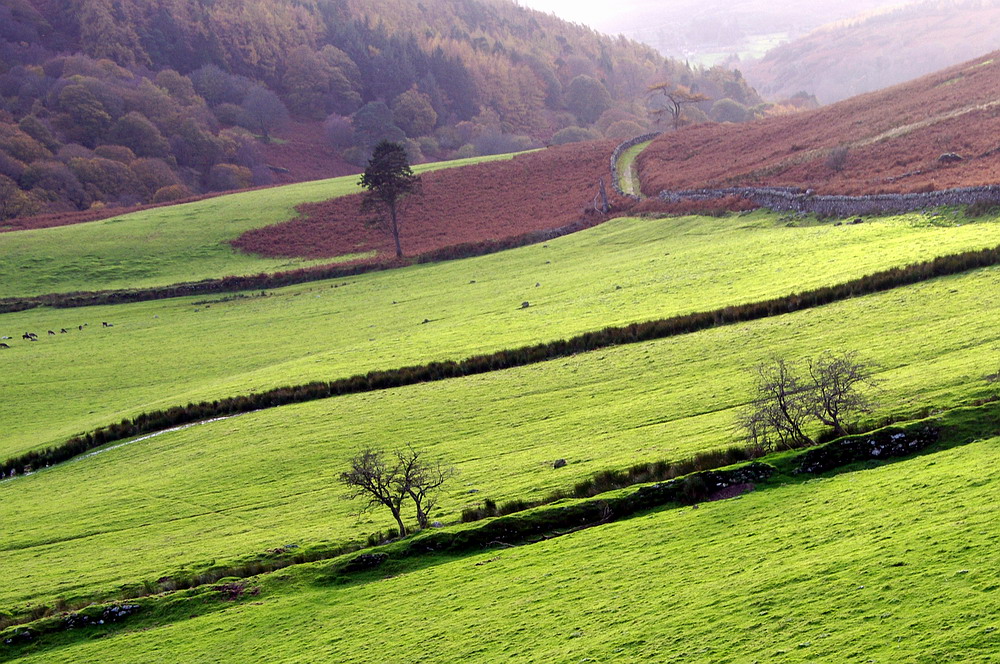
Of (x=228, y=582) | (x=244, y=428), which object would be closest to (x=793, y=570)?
(x=228, y=582)

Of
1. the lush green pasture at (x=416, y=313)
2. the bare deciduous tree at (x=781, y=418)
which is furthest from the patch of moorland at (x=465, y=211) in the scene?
the bare deciduous tree at (x=781, y=418)

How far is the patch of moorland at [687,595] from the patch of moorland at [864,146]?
36.6 m

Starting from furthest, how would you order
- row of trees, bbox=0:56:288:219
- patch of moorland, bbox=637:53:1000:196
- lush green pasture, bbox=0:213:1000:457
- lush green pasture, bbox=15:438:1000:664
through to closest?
row of trees, bbox=0:56:288:219
patch of moorland, bbox=637:53:1000:196
lush green pasture, bbox=0:213:1000:457
lush green pasture, bbox=15:438:1000:664

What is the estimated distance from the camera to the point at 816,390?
24844 millimetres

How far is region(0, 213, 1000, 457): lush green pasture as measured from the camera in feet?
143

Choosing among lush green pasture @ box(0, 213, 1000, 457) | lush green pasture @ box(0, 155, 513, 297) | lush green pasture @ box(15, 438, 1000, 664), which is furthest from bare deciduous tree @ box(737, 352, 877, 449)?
lush green pasture @ box(0, 155, 513, 297)

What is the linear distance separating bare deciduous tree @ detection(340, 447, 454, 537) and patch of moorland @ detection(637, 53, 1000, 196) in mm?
37247

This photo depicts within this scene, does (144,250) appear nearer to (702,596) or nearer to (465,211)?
(465,211)

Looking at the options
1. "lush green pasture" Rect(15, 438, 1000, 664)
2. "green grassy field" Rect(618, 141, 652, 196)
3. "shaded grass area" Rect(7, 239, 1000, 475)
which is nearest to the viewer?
"lush green pasture" Rect(15, 438, 1000, 664)

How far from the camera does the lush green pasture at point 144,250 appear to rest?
79875 mm

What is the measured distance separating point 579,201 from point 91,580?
7234 cm

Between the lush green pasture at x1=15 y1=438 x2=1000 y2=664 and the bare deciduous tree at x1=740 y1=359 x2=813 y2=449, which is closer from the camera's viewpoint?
the lush green pasture at x1=15 y1=438 x2=1000 y2=664

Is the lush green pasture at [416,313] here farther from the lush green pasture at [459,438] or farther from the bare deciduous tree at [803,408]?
the bare deciduous tree at [803,408]

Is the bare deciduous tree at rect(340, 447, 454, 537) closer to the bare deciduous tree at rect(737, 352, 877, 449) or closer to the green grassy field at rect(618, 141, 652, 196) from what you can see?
the bare deciduous tree at rect(737, 352, 877, 449)
